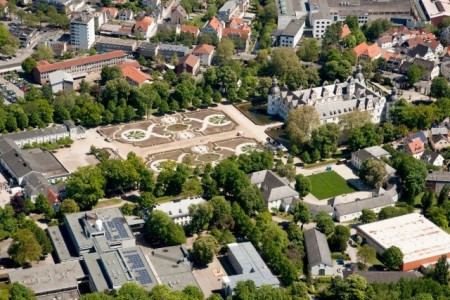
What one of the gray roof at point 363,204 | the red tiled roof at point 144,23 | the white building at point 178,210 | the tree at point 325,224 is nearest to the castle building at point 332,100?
the gray roof at point 363,204

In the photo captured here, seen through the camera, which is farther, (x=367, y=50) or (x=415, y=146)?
(x=367, y=50)

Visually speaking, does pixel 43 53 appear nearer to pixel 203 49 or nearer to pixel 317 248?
pixel 203 49

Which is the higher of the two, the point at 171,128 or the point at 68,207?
the point at 68,207

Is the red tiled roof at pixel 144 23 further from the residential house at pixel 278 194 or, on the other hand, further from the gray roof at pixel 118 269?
the gray roof at pixel 118 269

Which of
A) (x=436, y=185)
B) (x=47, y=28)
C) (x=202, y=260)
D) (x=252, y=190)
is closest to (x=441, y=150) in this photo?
(x=436, y=185)

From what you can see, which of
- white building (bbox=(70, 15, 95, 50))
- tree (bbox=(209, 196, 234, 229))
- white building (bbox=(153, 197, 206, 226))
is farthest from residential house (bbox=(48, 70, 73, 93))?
tree (bbox=(209, 196, 234, 229))

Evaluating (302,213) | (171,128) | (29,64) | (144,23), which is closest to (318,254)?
(302,213)
